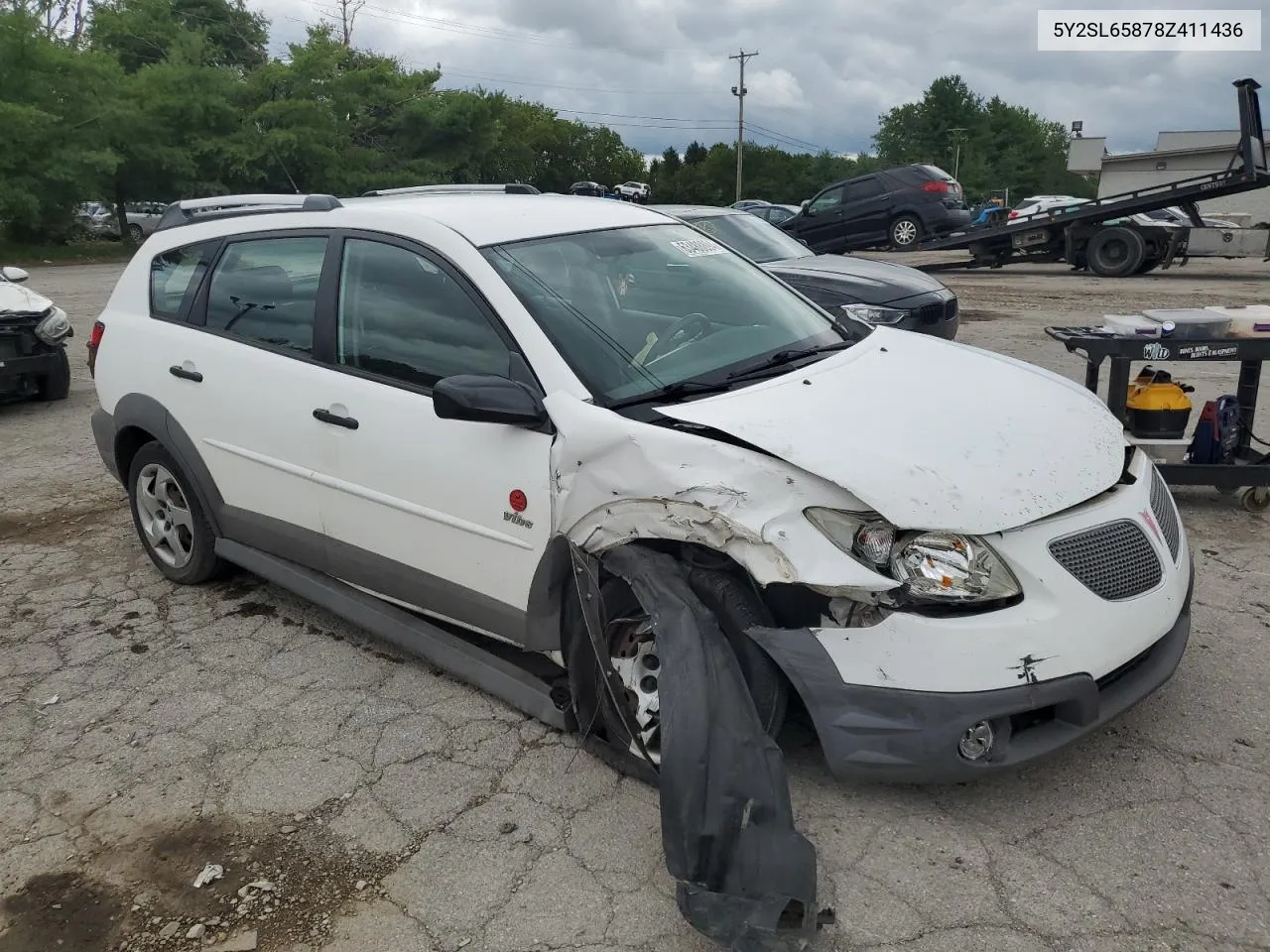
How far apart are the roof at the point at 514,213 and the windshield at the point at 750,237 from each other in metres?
4.75

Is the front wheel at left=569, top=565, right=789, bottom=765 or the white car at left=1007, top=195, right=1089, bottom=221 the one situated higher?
the white car at left=1007, top=195, right=1089, bottom=221

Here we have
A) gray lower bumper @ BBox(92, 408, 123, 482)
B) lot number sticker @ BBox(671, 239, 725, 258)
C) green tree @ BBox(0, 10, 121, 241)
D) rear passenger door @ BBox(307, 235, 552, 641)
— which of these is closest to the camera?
rear passenger door @ BBox(307, 235, 552, 641)

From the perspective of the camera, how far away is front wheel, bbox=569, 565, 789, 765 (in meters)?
2.76

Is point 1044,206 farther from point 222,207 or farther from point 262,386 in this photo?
point 262,386

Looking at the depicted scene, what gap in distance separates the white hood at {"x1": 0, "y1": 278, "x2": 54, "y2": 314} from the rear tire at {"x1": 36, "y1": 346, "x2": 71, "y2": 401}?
40cm

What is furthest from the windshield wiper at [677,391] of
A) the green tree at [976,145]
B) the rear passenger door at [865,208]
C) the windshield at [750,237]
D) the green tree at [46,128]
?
the green tree at [976,145]

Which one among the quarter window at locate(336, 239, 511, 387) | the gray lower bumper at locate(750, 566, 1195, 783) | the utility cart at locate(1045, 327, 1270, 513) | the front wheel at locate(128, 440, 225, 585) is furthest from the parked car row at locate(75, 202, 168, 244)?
the gray lower bumper at locate(750, 566, 1195, 783)

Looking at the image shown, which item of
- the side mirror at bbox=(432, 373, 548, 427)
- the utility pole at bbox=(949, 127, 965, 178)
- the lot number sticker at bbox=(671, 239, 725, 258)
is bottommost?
the side mirror at bbox=(432, 373, 548, 427)

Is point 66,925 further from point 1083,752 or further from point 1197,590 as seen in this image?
point 1197,590

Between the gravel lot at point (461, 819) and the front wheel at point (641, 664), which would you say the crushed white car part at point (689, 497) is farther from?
the gravel lot at point (461, 819)

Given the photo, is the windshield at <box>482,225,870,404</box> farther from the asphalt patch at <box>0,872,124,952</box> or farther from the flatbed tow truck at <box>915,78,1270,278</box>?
the flatbed tow truck at <box>915,78,1270,278</box>

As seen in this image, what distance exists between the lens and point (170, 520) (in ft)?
15.5

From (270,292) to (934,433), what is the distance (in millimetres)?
2727

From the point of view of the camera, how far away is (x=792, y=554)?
2.60 meters
